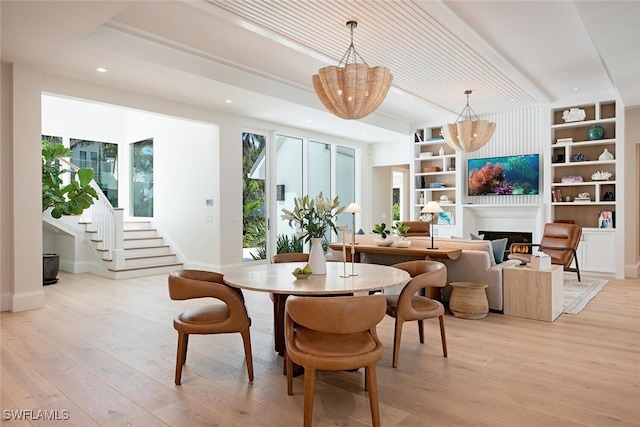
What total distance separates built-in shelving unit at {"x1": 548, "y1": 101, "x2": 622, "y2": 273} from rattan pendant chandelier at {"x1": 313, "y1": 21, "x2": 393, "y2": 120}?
16.8 ft

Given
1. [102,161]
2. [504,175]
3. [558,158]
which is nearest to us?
[558,158]

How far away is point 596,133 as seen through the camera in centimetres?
708

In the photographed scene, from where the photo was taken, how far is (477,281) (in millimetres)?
4621

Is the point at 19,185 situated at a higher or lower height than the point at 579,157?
lower

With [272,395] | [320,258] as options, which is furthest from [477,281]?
[272,395]

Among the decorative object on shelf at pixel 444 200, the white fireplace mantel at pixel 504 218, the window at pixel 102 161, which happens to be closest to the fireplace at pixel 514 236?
the white fireplace mantel at pixel 504 218

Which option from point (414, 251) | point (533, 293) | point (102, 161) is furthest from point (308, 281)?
point (102, 161)

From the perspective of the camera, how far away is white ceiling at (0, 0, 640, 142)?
3.79m

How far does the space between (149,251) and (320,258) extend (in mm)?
5848

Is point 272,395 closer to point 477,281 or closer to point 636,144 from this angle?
point 477,281

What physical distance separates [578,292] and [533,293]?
183cm

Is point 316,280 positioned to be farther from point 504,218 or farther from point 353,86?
point 504,218

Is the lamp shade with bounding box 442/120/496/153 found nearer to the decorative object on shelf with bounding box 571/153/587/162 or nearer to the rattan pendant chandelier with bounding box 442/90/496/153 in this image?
the rattan pendant chandelier with bounding box 442/90/496/153

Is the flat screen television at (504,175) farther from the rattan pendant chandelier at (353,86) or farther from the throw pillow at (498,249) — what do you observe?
the rattan pendant chandelier at (353,86)
